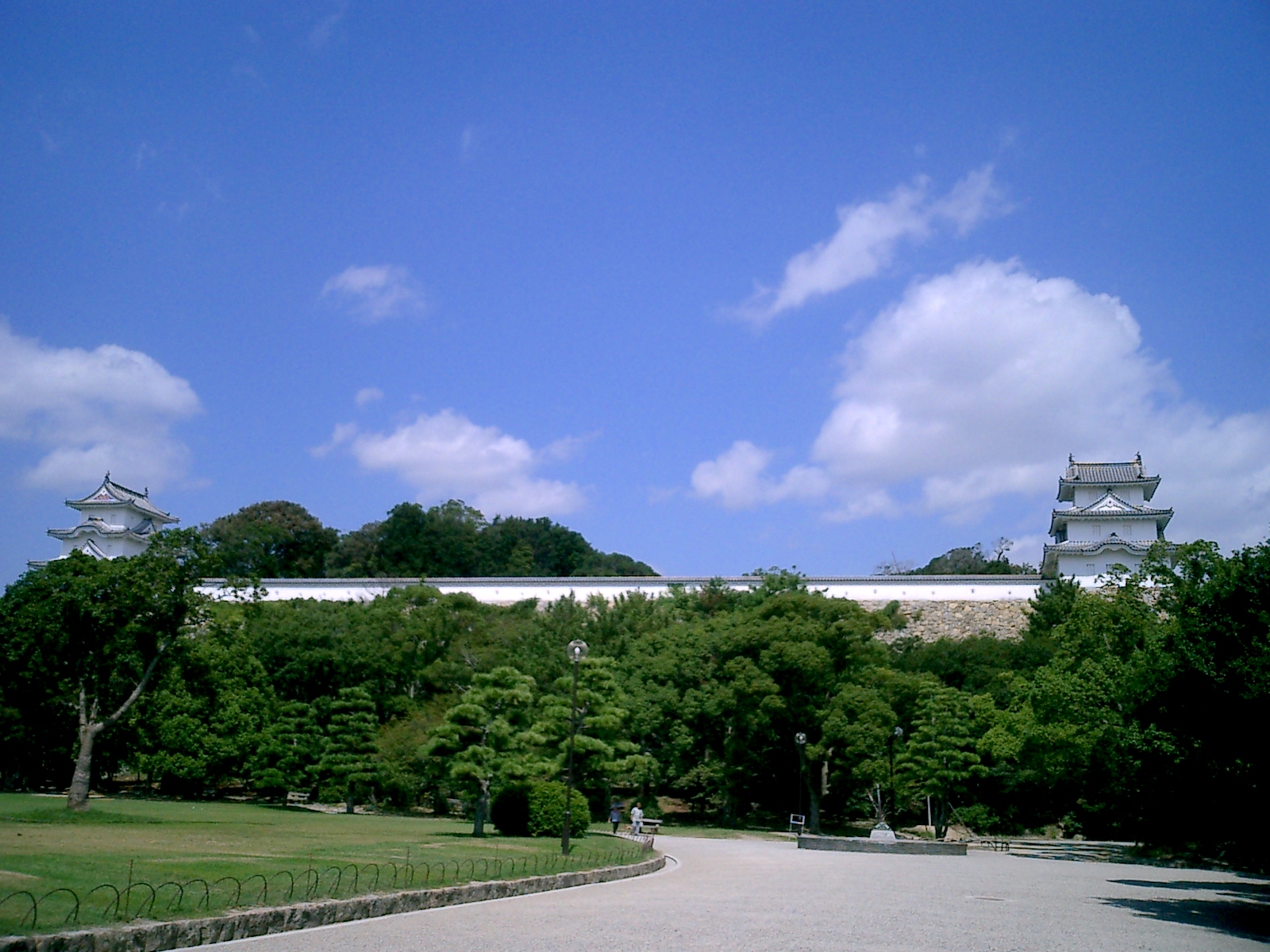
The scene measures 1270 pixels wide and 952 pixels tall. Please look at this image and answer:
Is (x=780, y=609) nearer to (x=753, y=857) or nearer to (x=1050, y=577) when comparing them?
(x=753, y=857)

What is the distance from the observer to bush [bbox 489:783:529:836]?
21.0m

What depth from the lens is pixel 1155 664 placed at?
15.0m

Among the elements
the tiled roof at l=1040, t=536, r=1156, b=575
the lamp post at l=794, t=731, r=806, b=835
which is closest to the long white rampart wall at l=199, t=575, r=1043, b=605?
the tiled roof at l=1040, t=536, r=1156, b=575

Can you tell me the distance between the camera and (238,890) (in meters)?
9.66

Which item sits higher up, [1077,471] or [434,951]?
[1077,471]

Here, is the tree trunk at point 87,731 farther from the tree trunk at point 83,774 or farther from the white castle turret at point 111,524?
the white castle turret at point 111,524

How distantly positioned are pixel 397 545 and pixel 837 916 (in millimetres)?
62982

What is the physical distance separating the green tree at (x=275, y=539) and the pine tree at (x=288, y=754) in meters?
37.1

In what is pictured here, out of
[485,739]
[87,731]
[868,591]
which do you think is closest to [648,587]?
[868,591]

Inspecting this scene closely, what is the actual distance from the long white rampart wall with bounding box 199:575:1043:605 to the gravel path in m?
32.2

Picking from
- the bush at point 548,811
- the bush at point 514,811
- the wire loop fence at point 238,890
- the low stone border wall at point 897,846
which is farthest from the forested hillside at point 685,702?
the wire loop fence at point 238,890

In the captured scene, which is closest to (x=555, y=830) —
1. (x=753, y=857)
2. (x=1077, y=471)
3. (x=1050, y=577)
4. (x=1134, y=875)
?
(x=753, y=857)

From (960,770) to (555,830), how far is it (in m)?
18.0

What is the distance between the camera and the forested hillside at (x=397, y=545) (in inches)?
2803
